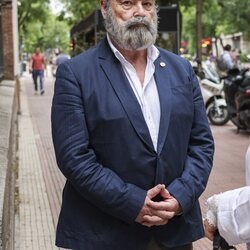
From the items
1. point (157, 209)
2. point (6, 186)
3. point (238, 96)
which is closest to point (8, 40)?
point (238, 96)

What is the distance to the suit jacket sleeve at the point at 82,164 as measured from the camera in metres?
2.36

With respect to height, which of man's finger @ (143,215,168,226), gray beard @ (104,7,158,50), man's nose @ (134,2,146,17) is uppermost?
man's nose @ (134,2,146,17)

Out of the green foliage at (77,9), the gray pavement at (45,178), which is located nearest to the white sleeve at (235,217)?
the gray pavement at (45,178)

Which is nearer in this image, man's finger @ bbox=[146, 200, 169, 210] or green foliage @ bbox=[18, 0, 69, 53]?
man's finger @ bbox=[146, 200, 169, 210]

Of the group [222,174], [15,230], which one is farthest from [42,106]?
[15,230]

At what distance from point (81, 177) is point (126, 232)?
32 centimetres

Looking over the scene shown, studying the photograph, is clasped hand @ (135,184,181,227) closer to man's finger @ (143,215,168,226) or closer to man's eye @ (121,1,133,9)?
man's finger @ (143,215,168,226)

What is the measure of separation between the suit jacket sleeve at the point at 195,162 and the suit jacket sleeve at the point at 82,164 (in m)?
0.17

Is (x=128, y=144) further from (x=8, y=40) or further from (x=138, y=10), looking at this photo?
(x=8, y=40)

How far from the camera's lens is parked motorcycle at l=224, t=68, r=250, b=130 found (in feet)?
35.4

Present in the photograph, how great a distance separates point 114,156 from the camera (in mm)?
2443

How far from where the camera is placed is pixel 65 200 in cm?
259

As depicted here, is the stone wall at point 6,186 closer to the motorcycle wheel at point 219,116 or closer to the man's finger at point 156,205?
the man's finger at point 156,205

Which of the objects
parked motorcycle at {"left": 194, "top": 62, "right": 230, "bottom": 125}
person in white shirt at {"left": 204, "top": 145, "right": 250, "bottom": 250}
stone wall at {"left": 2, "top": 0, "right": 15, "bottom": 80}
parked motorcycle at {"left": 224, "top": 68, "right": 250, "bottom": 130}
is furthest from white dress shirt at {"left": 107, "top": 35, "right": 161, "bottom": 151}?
stone wall at {"left": 2, "top": 0, "right": 15, "bottom": 80}
